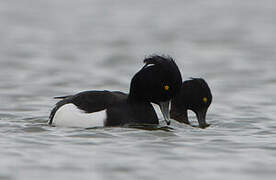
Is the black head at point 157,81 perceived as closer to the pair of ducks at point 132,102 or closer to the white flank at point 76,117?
the pair of ducks at point 132,102

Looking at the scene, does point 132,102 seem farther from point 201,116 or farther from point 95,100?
point 201,116

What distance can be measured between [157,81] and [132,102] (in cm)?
44

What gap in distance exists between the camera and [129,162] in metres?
9.70

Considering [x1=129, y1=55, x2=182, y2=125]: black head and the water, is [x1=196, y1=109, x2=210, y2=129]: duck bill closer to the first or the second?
the water

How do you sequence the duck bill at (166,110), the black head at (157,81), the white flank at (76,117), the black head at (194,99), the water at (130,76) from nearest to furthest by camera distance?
the water at (130,76) → the white flank at (76,117) → the black head at (157,81) → the duck bill at (166,110) → the black head at (194,99)

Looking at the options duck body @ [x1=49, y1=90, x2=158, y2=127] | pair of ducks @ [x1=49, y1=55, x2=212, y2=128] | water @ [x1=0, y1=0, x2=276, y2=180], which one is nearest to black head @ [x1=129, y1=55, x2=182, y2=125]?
pair of ducks @ [x1=49, y1=55, x2=212, y2=128]

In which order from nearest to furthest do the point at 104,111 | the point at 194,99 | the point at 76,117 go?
the point at 104,111 → the point at 76,117 → the point at 194,99

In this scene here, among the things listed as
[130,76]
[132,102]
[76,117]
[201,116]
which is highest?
[130,76]

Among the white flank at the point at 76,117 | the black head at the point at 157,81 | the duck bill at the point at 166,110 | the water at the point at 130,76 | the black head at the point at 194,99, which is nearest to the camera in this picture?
the water at the point at 130,76

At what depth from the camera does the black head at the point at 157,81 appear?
11.6 metres

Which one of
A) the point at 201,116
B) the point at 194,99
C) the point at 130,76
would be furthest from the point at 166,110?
the point at 130,76

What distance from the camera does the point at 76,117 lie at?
456 inches

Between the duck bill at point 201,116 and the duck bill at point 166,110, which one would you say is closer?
the duck bill at point 166,110

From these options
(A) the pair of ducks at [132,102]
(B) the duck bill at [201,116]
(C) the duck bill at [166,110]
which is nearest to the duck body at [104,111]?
(A) the pair of ducks at [132,102]
